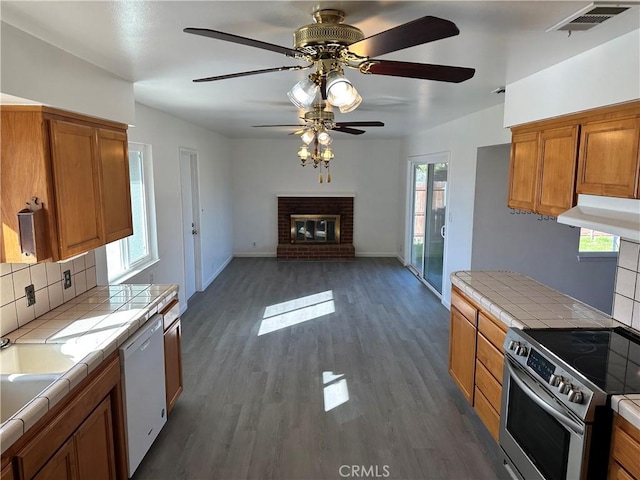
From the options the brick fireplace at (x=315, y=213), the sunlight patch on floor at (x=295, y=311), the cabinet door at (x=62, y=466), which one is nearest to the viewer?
the cabinet door at (x=62, y=466)

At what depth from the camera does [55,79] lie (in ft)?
7.16

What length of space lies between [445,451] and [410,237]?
547 cm

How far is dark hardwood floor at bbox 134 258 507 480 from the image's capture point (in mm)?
2715

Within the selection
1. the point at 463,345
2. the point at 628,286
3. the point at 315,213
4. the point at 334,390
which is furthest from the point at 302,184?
the point at 628,286

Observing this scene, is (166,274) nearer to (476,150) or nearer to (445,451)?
(445,451)

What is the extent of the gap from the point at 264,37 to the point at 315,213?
22.3ft

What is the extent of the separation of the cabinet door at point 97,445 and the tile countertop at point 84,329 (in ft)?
0.83

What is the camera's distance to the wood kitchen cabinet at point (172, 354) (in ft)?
9.73

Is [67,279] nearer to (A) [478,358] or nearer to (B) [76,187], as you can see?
(B) [76,187]

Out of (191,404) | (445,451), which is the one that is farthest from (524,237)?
(191,404)

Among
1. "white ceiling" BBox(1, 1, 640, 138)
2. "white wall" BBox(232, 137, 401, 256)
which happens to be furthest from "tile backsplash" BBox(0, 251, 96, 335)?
"white wall" BBox(232, 137, 401, 256)

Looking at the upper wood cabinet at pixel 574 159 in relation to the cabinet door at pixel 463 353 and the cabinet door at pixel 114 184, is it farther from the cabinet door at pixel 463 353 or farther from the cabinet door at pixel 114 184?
the cabinet door at pixel 114 184

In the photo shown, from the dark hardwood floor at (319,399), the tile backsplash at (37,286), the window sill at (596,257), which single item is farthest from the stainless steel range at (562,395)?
the window sill at (596,257)

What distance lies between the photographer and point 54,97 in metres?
2.16
